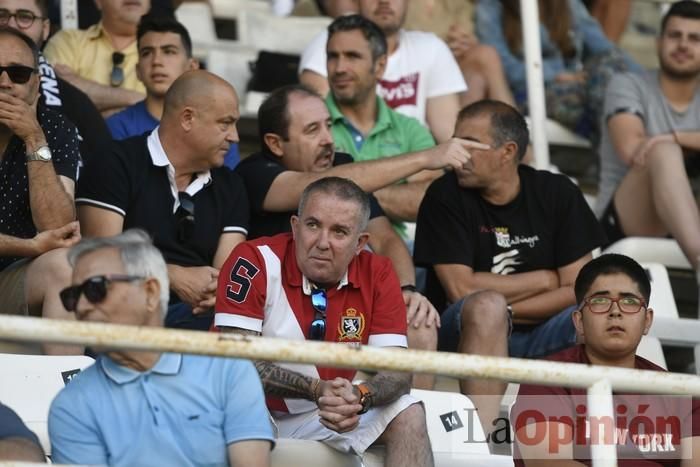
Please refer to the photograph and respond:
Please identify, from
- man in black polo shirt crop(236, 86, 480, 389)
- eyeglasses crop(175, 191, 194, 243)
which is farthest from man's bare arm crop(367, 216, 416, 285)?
eyeglasses crop(175, 191, 194, 243)

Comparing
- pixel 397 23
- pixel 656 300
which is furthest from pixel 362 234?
pixel 397 23

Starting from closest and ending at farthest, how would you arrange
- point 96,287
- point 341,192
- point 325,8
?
point 96,287 → point 341,192 → point 325,8

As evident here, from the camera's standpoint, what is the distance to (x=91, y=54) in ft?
23.4

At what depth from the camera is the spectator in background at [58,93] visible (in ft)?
20.1

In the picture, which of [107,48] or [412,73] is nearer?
[107,48]

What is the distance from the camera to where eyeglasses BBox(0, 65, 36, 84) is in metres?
5.33

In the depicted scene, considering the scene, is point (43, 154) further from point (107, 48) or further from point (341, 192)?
point (107, 48)

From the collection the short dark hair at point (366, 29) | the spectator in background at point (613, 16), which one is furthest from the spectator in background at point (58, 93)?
the spectator in background at point (613, 16)

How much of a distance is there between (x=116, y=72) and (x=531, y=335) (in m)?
2.31

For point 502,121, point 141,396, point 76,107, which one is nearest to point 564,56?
point 502,121

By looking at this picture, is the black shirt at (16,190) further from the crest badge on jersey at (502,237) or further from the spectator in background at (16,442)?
the crest badge on jersey at (502,237)

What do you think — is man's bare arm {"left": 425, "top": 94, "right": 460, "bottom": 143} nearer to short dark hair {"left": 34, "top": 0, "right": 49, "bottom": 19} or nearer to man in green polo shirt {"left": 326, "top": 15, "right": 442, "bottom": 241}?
man in green polo shirt {"left": 326, "top": 15, "right": 442, "bottom": 241}

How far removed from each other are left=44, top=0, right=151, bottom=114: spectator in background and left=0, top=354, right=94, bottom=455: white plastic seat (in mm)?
2422

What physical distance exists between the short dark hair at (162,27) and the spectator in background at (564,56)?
2048 millimetres
